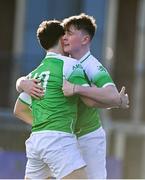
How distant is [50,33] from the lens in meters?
6.60

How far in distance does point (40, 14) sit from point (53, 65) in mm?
12137

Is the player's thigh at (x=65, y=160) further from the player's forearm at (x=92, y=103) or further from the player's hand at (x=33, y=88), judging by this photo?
the player's hand at (x=33, y=88)

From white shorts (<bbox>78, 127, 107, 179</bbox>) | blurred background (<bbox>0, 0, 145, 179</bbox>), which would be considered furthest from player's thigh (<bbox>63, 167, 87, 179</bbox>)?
→ blurred background (<bbox>0, 0, 145, 179</bbox>)

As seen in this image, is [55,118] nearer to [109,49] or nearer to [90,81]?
[90,81]

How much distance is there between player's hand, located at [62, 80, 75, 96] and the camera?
6.33 metres

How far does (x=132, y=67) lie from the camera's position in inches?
751

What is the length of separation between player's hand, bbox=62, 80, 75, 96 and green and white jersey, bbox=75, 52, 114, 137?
21cm

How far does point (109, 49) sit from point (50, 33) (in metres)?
12.2

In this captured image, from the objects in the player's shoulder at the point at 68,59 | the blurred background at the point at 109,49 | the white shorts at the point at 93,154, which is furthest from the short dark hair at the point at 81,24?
the blurred background at the point at 109,49

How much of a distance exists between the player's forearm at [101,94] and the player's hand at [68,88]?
0.09 ft

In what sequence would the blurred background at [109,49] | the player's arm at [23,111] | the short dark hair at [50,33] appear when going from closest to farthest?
the short dark hair at [50,33]
the player's arm at [23,111]
the blurred background at [109,49]

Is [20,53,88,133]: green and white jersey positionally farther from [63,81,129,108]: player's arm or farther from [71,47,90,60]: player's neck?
[71,47,90,60]: player's neck

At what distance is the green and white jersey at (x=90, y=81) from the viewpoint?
6477 mm

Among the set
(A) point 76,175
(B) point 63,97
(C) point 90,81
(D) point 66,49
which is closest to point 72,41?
(D) point 66,49
